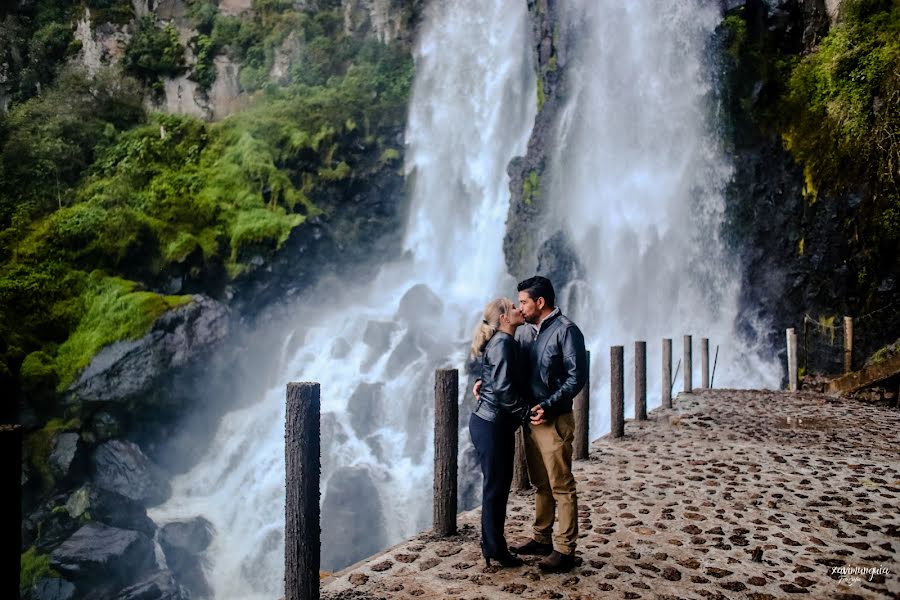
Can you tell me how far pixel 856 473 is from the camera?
275 inches

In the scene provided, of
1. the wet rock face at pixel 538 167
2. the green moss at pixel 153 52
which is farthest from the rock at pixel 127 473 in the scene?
the green moss at pixel 153 52

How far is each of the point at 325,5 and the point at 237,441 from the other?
975 inches

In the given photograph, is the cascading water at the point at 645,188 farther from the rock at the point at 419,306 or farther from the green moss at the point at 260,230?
the green moss at the point at 260,230

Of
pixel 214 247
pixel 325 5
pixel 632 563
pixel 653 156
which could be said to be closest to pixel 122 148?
pixel 214 247

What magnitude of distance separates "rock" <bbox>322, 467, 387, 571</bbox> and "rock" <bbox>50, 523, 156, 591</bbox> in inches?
154

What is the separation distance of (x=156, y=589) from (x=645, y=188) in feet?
58.9

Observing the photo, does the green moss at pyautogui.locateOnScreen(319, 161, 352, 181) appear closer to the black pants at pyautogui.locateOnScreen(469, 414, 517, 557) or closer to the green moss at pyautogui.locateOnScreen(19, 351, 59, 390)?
the green moss at pyautogui.locateOnScreen(19, 351, 59, 390)

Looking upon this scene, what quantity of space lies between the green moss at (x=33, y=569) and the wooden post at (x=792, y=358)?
55.8 ft

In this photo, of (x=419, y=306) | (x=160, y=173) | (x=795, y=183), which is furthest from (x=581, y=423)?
(x=160, y=173)

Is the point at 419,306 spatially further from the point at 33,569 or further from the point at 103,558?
the point at 33,569

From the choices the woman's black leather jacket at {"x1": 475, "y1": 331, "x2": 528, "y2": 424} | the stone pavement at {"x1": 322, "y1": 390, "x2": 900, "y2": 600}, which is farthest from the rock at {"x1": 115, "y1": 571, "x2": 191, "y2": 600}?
the woman's black leather jacket at {"x1": 475, "y1": 331, "x2": 528, "y2": 424}

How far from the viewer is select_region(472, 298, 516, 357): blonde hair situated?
4445 mm

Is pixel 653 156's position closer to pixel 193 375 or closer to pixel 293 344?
pixel 293 344

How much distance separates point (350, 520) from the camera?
1393 cm
